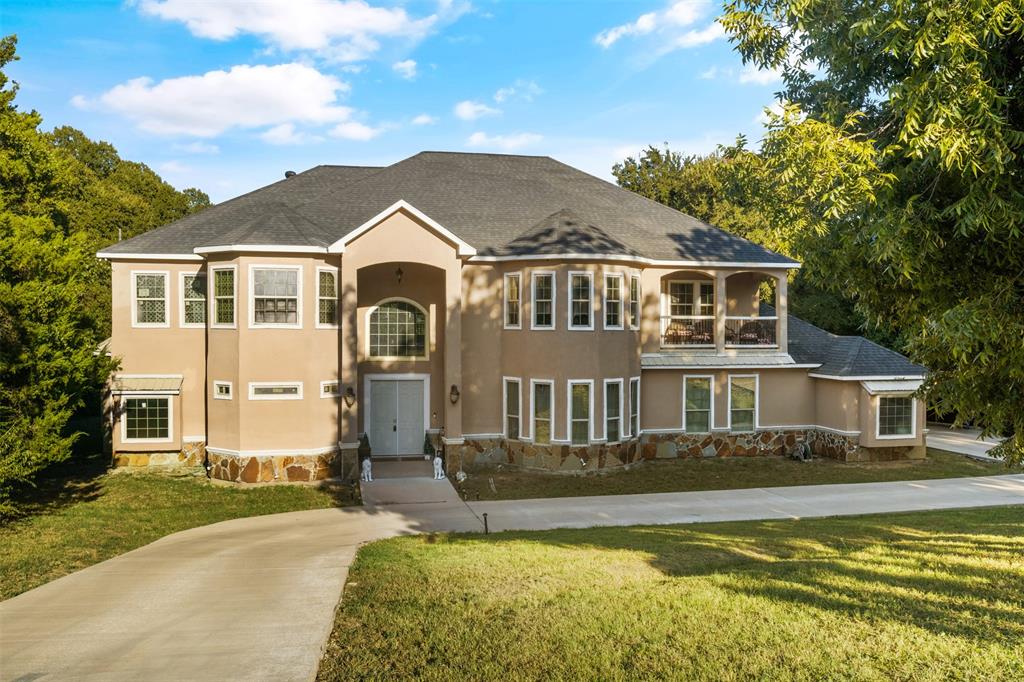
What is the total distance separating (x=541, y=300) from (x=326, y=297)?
19.4ft

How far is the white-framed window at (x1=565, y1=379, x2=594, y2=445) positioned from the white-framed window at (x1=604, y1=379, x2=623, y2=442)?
48cm

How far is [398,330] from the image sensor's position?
20109 mm

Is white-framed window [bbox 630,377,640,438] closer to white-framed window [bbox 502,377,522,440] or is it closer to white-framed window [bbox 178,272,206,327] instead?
white-framed window [bbox 502,377,522,440]

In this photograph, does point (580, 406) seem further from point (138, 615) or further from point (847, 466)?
point (138, 615)

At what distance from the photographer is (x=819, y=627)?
6.78 metres

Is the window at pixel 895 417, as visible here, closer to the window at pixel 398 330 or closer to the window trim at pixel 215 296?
the window at pixel 398 330

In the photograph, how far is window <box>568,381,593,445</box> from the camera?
61.8ft

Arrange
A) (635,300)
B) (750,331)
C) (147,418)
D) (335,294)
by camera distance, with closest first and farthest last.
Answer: (335,294) < (147,418) < (635,300) < (750,331)

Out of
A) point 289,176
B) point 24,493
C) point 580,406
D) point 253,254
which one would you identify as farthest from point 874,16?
point 289,176

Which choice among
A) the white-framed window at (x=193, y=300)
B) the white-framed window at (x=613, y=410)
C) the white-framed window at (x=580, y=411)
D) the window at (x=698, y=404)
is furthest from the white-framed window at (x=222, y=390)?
the window at (x=698, y=404)

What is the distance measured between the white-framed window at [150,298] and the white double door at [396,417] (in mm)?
6322

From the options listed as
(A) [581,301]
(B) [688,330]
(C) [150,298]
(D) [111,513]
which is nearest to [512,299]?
(A) [581,301]

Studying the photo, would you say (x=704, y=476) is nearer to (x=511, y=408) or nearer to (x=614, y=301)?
(x=614, y=301)

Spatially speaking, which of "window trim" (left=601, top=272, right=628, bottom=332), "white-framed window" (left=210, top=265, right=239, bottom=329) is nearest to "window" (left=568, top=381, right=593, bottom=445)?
"window trim" (left=601, top=272, right=628, bottom=332)
